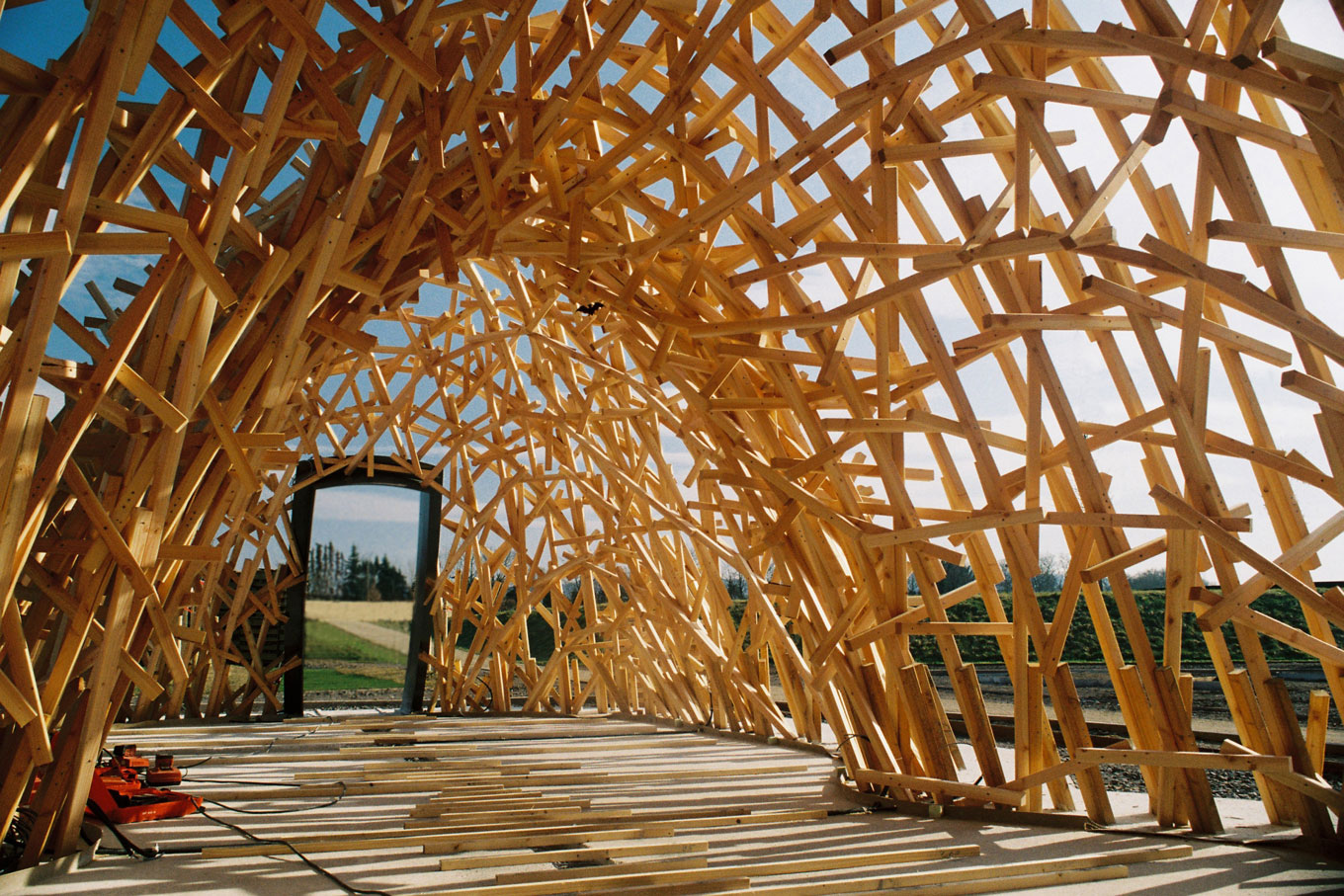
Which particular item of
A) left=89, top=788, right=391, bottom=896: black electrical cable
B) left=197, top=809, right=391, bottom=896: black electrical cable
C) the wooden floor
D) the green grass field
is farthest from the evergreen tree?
left=89, top=788, right=391, bottom=896: black electrical cable

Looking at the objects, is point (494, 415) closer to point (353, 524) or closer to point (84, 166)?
point (84, 166)

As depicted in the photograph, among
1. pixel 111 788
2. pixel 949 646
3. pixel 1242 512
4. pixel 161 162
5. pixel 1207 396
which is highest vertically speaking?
pixel 161 162

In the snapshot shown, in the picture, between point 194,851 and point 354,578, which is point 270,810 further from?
point 354,578

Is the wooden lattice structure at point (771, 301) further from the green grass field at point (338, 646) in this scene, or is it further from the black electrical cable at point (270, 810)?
the green grass field at point (338, 646)

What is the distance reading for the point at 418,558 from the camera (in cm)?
1210

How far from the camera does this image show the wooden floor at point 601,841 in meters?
3.20

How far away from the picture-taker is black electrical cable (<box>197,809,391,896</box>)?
122 inches

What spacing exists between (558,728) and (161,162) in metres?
6.72

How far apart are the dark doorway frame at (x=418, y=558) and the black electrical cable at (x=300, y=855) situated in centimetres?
684

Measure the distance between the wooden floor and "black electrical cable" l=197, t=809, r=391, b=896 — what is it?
0.03m

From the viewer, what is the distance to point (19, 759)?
126 inches

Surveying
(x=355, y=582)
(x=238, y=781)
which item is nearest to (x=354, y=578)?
(x=355, y=582)

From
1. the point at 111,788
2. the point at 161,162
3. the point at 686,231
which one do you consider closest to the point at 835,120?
the point at 686,231

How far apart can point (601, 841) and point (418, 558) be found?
8844mm
